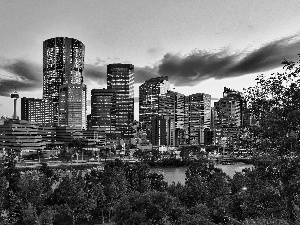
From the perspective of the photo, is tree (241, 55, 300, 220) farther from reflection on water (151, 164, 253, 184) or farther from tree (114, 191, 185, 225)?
reflection on water (151, 164, 253, 184)

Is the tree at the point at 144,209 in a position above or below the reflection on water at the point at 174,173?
above

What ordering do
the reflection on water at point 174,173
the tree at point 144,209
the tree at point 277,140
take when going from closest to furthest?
the tree at point 277,140, the tree at point 144,209, the reflection on water at point 174,173

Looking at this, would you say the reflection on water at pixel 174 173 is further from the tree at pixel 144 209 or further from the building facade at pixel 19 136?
the building facade at pixel 19 136

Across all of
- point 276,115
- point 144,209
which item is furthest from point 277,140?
point 144,209

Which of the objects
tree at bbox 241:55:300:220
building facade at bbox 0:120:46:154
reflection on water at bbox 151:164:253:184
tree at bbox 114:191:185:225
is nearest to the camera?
tree at bbox 241:55:300:220

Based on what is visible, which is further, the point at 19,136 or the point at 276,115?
the point at 19,136

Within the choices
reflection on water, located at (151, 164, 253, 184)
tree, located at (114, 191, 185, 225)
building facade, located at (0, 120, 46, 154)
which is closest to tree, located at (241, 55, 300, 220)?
tree, located at (114, 191, 185, 225)

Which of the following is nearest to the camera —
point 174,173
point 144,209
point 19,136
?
point 144,209

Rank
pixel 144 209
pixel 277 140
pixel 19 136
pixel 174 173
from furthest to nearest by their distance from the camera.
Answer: pixel 19 136 < pixel 174 173 < pixel 144 209 < pixel 277 140

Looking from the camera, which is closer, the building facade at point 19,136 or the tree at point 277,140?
the tree at point 277,140

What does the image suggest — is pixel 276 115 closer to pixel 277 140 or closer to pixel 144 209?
pixel 277 140

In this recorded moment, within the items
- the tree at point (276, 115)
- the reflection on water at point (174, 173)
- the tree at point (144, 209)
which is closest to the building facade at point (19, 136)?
the reflection on water at point (174, 173)
